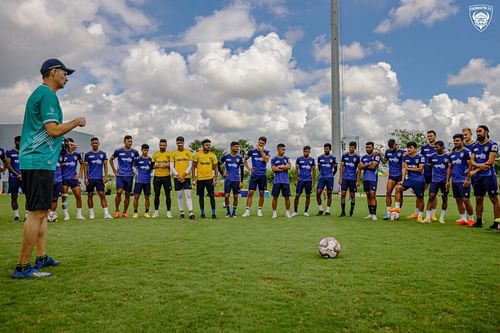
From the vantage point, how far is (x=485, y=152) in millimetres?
10375

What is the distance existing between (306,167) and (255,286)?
9.60 metres

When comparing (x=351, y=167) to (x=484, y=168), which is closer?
(x=484, y=168)

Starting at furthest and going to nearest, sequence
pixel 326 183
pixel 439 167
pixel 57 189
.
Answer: pixel 326 183 < pixel 439 167 < pixel 57 189

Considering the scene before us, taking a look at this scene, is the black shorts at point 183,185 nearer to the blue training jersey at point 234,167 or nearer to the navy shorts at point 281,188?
the blue training jersey at point 234,167

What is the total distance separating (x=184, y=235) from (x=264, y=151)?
5.43m

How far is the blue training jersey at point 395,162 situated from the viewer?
12.7m

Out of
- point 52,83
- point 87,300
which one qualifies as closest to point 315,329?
point 87,300

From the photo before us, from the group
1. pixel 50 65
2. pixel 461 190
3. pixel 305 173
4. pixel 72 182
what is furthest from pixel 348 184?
pixel 50 65

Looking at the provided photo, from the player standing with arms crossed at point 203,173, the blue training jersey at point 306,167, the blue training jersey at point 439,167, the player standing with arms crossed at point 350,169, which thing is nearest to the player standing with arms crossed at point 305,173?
the blue training jersey at point 306,167

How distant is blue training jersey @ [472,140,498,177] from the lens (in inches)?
407

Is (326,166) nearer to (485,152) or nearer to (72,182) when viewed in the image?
(485,152)

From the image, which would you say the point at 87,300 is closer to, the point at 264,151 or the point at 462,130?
the point at 264,151

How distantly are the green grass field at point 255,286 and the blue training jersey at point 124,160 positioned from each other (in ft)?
16.5

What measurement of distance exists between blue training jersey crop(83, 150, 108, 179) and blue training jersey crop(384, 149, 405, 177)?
9.01m
